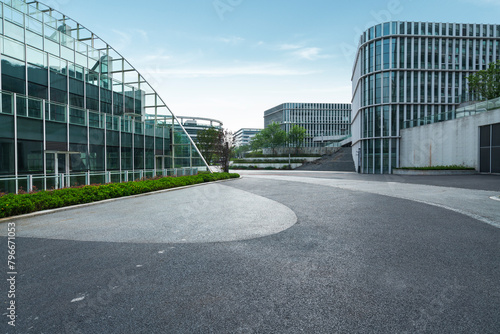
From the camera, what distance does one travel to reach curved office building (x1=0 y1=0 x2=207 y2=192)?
587 inches

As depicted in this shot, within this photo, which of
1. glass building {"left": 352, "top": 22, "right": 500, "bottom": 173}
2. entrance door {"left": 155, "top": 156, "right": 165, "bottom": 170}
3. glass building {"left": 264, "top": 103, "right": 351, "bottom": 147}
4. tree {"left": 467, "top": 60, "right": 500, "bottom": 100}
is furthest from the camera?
glass building {"left": 264, "top": 103, "right": 351, "bottom": 147}

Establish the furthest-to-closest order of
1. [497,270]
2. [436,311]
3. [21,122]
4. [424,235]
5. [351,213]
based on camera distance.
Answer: [21,122]
[351,213]
[424,235]
[497,270]
[436,311]

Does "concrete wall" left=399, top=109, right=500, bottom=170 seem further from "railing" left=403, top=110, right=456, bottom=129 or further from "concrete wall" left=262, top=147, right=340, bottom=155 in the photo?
"concrete wall" left=262, top=147, right=340, bottom=155

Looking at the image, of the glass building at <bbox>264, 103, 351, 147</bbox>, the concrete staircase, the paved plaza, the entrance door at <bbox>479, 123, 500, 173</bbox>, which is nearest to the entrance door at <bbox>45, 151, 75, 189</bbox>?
the paved plaza

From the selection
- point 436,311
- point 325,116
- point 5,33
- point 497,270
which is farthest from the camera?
point 325,116

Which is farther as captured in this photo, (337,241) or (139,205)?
(139,205)

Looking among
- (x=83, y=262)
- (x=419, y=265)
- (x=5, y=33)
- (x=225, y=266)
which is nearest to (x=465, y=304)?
(x=419, y=265)

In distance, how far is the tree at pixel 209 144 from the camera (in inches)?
1319

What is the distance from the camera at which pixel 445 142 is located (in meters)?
33.0

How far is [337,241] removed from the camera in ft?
20.3

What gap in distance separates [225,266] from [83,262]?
2470 mm

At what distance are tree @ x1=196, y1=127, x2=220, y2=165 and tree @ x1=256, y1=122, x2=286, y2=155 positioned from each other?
46.3m

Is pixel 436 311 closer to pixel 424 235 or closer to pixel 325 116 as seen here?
pixel 424 235

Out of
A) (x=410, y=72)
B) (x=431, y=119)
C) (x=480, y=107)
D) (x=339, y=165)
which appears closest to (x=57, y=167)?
(x=480, y=107)
